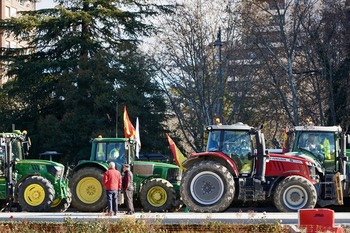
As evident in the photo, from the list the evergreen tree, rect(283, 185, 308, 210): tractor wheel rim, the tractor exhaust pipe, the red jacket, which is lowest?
rect(283, 185, 308, 210): tractor wheel rim

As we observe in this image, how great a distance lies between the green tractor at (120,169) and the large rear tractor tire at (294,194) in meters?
3.83

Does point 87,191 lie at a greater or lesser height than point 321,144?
lesser

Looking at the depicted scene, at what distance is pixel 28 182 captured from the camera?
23297mm

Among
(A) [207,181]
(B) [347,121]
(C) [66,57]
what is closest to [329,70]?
(B) [347,121]

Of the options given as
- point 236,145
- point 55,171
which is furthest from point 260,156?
point 55,171

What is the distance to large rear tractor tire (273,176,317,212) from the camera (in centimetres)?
2155

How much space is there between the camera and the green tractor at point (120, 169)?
2394cm

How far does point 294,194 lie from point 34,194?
8.18m

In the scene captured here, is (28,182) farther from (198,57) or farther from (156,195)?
(198,57)

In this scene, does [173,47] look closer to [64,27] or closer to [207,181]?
[64,27]

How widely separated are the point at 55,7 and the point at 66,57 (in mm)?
3154

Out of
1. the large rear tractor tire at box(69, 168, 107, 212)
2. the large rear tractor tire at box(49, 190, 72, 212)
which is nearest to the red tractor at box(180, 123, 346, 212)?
the large rear tractor tire at box(69, 168, 107, 212)

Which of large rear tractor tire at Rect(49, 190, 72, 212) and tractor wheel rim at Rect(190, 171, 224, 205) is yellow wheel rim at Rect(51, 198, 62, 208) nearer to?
large rear tractor tire at Rect(49, 190, 72, 212)

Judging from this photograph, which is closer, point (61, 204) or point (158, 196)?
point (158, 196)
